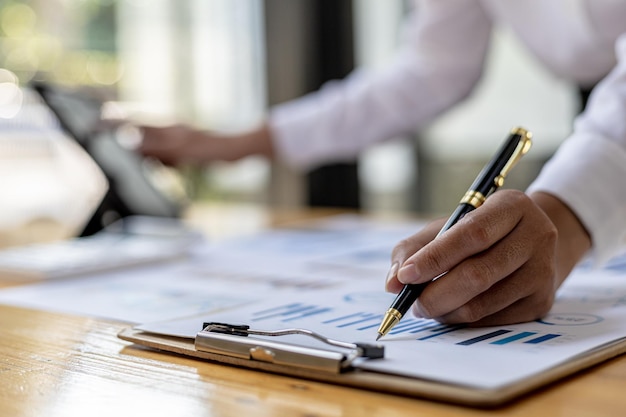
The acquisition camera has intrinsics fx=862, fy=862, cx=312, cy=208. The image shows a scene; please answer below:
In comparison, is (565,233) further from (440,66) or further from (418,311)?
(440,66)

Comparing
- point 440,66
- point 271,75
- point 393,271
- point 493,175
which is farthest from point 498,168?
point 271,75

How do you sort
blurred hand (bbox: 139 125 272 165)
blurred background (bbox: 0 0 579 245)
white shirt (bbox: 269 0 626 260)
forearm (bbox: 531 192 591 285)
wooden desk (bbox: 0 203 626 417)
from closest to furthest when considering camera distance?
wooden desk (bbox: 0 203 626 417)
forearm (bbox: 531 192 591 285)
white shirt (bbox: 269 0 626 260)
blurred hand (bbox: 139 125 272 165)
blurred background (bbox: 0 0 579 245)

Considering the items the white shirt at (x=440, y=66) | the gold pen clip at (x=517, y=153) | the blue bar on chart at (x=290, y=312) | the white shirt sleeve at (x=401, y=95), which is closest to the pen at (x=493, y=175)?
the gold pen clip at (x=517, y=153)

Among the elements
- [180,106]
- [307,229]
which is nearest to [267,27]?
[180,106]

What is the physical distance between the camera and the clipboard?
412 millimetres

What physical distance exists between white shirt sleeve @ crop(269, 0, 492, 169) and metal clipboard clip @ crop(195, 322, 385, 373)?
2.90 ft

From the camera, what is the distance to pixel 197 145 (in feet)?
4.31

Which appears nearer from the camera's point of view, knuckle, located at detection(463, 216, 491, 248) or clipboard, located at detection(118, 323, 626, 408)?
clipboard, located at detection(118, 323, 626, 408)

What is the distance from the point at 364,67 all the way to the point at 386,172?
34cm

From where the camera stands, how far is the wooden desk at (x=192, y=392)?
1.34 ft

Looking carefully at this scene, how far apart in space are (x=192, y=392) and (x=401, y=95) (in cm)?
97

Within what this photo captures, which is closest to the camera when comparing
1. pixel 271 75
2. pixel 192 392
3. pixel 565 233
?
pixel 192 392

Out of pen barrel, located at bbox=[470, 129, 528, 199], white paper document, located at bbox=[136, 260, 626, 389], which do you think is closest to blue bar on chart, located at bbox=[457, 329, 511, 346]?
white paper document, located at bbox=[136, 260, 626, 389]

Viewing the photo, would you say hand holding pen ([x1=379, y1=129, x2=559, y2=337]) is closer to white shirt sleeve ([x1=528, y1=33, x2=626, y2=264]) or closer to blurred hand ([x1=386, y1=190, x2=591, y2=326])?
blurred hand ([x1=386, y1=190, x2=591, y2=326])
